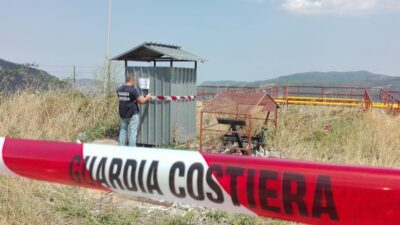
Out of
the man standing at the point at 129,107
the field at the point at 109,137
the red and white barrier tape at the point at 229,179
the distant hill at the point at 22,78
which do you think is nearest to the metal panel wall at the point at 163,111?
the man standing at the point at 129,107

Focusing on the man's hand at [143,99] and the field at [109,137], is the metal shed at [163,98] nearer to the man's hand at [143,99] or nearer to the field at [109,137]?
the man's hand at [143,99]

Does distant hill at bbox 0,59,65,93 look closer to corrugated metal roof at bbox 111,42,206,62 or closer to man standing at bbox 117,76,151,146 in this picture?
corrugated metal roof at bbox 111,42,206,62

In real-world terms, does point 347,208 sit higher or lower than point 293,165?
lower

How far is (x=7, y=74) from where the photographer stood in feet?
40.6

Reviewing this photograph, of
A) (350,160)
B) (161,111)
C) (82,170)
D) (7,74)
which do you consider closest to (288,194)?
(82,170)

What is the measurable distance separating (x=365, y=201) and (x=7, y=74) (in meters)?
12.8

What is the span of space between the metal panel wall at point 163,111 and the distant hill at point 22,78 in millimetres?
3724

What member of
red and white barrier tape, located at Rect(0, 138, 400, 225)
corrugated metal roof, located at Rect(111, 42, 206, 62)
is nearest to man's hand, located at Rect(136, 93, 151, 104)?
corrugated metal roof, located at Rect(111, 42, 206, 62)

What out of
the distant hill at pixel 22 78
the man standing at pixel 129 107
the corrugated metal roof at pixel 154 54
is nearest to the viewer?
the man standing at pixel 129 107

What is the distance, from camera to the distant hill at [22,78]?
1195 centimetres

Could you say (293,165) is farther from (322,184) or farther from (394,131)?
(394,131)

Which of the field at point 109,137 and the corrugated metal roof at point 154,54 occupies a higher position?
the corrugated metal roof at point 154,54

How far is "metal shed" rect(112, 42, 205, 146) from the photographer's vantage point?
1026 centimetres

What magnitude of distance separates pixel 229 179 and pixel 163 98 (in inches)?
342
